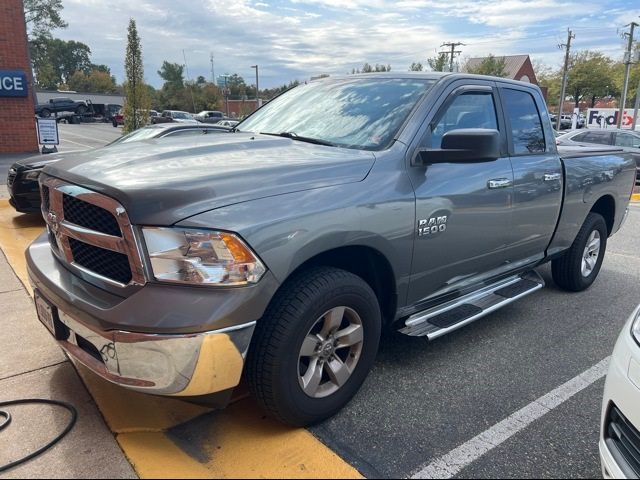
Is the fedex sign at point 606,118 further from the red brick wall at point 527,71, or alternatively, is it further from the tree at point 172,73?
the tree at point 172,73

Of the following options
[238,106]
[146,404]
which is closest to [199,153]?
[146,404]

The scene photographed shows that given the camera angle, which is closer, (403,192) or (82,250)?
(82,250)

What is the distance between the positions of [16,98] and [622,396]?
15.8 m

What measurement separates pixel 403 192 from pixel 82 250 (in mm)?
1704

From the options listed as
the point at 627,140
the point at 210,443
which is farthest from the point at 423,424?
the point at 627,140

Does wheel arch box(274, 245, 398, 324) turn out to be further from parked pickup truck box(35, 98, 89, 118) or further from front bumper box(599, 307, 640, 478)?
parked pickup truck box(35, 98, 89, 118)

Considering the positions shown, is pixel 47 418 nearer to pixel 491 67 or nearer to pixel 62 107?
pixel 62 107

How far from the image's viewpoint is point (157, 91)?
8156 cm

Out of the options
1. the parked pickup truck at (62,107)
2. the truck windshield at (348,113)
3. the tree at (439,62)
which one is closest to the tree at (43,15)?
the parked pickup truck at (62,107)

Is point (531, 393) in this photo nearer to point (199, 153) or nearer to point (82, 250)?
point (199, 153)

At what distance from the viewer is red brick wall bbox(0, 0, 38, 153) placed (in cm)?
1338

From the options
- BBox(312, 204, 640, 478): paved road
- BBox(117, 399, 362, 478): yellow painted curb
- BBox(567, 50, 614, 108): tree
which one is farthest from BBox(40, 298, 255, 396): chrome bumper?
BBox(567, 50, 614, 108): tree

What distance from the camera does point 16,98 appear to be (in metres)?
13.8

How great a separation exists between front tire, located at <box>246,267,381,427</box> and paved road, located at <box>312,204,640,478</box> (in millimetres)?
198
